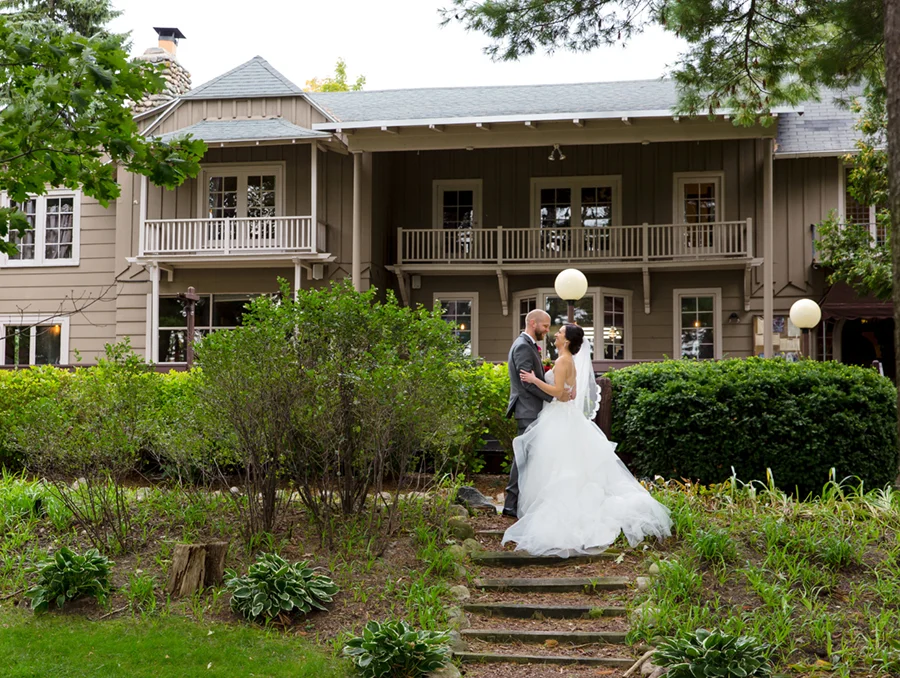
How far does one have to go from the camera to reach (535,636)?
579 centimetres

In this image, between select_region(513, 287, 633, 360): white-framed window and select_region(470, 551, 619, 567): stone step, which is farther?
select_region(513, 287, 633, 360): white-framed window

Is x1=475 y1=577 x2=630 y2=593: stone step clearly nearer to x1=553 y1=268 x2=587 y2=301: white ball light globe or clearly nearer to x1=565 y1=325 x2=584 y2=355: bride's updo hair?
x1=565 y1=325 x2=584 y2=355: bride's updo hair

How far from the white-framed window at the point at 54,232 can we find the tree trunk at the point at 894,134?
59.3 ft

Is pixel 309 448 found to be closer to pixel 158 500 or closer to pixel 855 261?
pixel 158 500

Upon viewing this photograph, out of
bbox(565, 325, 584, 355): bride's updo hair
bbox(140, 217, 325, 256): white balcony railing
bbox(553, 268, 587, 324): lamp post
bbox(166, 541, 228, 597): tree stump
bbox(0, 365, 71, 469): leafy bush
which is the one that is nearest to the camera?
bbox(166, 541, 228, 597): tree stump

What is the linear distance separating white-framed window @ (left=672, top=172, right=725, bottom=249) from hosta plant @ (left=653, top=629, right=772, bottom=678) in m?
15.1

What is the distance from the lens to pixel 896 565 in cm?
615

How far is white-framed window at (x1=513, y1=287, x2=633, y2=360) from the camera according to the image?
19203mm

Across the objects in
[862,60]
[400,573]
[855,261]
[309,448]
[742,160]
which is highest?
[742,160]

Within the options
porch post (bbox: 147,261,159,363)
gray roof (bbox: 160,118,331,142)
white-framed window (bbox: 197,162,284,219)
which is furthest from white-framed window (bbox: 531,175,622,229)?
porch post (bbox: 147,261,159,363)

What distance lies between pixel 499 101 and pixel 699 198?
4.64 m

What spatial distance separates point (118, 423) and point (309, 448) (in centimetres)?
143

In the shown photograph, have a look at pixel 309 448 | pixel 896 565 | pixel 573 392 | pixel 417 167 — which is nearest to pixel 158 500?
pixel 309 448

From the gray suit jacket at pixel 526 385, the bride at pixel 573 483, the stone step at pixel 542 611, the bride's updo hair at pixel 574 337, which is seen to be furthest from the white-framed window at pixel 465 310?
the stone step at pixel 542 611
